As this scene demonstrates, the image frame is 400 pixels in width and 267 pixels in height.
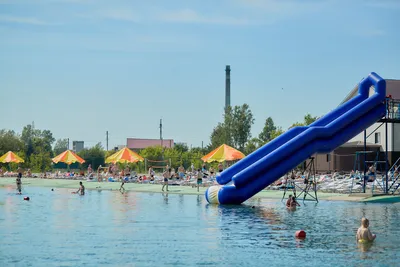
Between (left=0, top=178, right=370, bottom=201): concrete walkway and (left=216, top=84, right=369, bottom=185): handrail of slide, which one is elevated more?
(left=216, top=84, right=369, bottom=185): handrail of slide

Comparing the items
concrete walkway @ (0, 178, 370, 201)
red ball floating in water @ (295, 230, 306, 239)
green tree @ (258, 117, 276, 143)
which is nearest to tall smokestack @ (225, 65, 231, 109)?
green tree @ (258, 117, 276, 143)

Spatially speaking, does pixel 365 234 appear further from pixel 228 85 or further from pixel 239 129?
pixel 228 85

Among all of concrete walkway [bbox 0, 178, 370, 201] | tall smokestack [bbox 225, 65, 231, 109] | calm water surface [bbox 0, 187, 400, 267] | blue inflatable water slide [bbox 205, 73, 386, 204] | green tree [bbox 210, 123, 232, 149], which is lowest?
calm water surface [bbox 0, 187, 400, 267]

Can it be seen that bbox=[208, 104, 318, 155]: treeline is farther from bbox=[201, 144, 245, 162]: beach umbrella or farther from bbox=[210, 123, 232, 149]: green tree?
bbox=[201, 144, 245, 162]: beach umbrella

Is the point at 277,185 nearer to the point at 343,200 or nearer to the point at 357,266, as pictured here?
the point at 343,200

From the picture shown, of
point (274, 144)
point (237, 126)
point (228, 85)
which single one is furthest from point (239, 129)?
point (274, 144)

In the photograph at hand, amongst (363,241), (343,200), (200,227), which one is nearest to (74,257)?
(200,227)

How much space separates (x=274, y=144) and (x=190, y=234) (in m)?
11.2

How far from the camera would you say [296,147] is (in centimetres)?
3247

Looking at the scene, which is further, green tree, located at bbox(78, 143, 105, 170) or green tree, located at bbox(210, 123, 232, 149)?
green tree, located at bbox(78, 143, 105, 170)

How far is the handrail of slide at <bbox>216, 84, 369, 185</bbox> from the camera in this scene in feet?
111

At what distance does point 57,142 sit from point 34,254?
15729 centimetres

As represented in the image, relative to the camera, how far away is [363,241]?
2208cm

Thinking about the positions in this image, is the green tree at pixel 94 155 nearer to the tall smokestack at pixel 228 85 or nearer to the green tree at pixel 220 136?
the green tree at pixel 220 136
